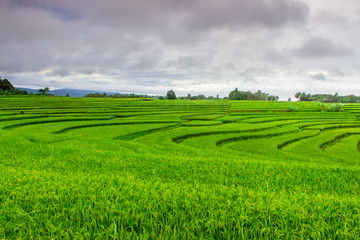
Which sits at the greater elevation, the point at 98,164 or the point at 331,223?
the point at 331,223

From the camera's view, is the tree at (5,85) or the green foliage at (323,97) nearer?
the tree at (5,85)

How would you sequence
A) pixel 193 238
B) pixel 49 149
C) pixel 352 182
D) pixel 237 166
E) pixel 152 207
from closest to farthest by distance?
1. pixel 193 238
2. pixel 152 207
3. pixel 352 182
4. pixel 237 166
5. pixel 49 149

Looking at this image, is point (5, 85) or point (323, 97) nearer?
point (5, 85)

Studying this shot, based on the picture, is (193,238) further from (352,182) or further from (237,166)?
(352,182)

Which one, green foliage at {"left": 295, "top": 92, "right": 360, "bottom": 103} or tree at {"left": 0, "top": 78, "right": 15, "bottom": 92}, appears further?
green foliage at {"left": 295, "top": 92, "right": 360, "bottom": 103}

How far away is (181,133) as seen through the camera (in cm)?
1493

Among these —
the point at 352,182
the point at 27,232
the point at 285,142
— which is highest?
the point at 27,232

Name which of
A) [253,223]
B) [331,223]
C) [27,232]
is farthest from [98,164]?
[331,223]

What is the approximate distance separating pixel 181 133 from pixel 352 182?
11540 mm

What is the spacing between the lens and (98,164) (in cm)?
449

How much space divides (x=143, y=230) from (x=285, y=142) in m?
14.9

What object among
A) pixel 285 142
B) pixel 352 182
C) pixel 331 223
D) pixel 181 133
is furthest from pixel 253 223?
pixel 285 142

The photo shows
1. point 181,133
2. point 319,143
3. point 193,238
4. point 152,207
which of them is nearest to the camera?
point 193,238

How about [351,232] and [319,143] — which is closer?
[351,232]
